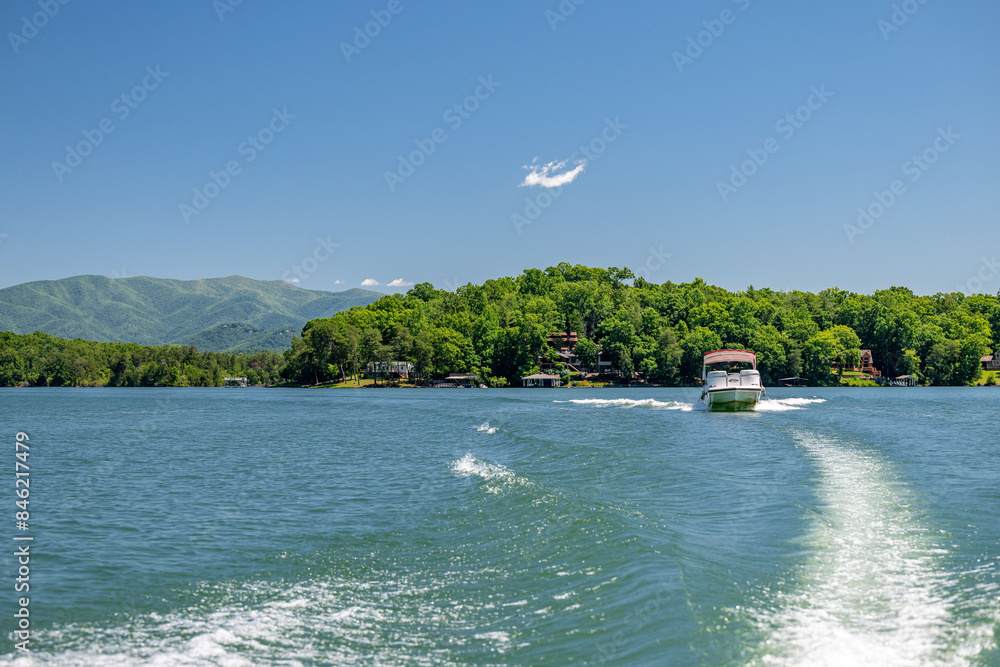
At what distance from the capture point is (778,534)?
13.3 meters

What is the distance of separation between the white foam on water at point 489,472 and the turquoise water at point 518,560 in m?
0.17

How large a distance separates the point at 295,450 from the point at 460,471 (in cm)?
1023

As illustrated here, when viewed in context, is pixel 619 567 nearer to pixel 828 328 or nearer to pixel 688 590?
pixel 688 590

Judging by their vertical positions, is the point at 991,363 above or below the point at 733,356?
above

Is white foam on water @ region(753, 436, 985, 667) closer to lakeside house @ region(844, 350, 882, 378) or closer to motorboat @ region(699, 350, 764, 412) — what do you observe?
motorboat @ region(699, 350, 764, 412)

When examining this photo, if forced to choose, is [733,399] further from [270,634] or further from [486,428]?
[270,634]

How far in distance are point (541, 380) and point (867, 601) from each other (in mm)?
133573

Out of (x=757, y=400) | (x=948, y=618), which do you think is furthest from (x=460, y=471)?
(x=757, y=400)

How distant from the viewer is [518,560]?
472 inches

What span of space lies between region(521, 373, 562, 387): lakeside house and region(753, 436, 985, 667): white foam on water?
123 metres

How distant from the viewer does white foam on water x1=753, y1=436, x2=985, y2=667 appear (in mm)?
8008

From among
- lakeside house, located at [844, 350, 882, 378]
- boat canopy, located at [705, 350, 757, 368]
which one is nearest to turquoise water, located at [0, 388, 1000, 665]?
boat canopy, located at [705, 350, 757, 368]

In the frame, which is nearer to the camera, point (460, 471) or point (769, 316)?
point (460, 471)

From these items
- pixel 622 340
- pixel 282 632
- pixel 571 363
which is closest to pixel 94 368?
pixel 571 363
